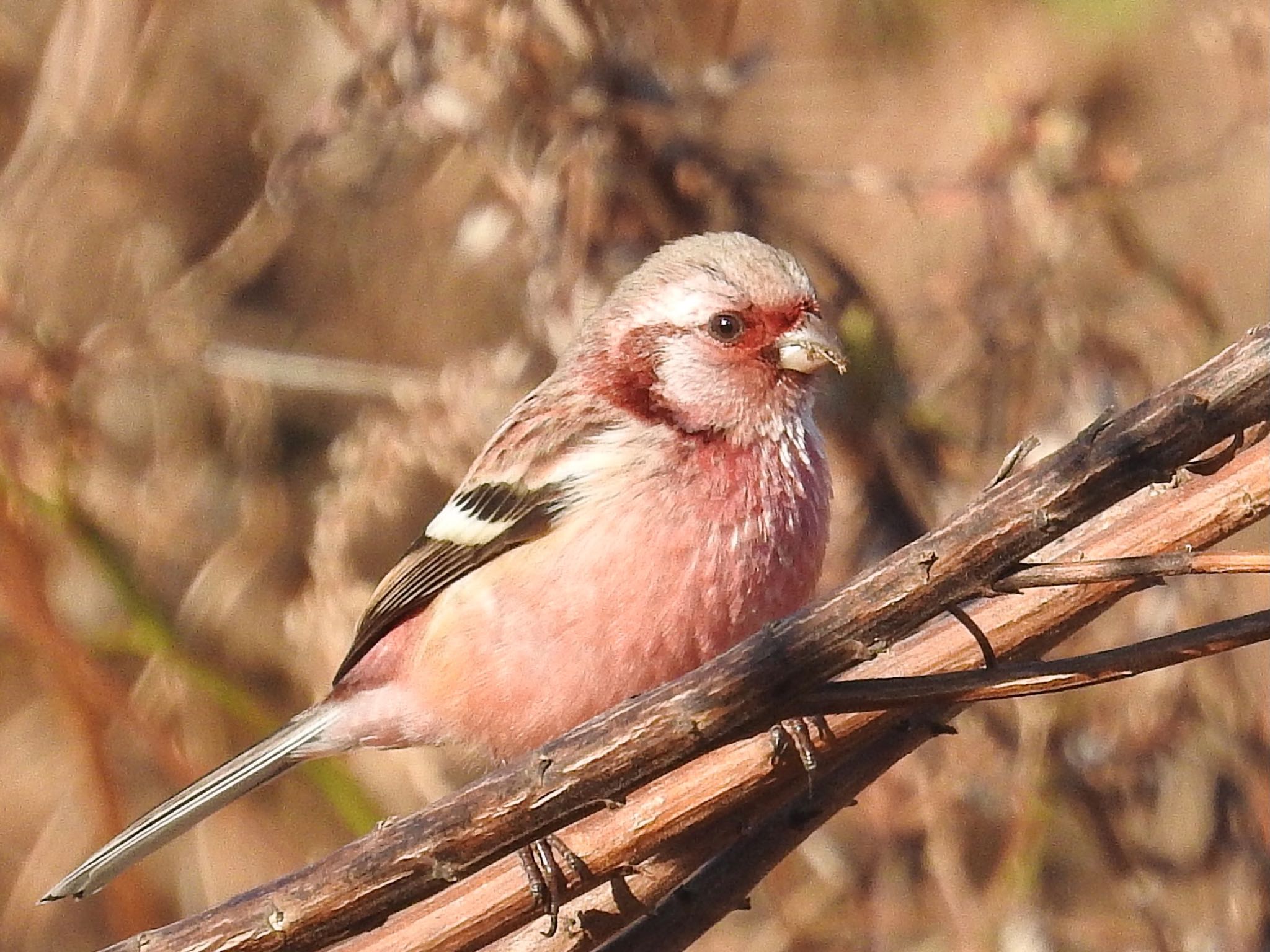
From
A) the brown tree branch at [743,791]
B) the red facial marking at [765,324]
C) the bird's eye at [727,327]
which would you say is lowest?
the brown tree branch at [743,791]

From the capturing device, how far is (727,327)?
3896 mm

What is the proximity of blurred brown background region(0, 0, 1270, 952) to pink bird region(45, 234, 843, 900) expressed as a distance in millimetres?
732

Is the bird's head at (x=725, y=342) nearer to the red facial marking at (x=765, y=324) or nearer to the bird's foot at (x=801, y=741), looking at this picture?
the red facial marking at (x=765, y=324)

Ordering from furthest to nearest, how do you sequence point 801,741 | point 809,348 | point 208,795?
point 208,795
point 809,348
point 801,741

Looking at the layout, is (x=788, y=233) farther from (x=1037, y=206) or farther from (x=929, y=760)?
(x=929, y=760)

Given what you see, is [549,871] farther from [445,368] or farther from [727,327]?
[445,368]

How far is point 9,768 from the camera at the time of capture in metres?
6.59

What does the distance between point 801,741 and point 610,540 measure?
117 cm

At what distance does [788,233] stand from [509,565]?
1.92 meters

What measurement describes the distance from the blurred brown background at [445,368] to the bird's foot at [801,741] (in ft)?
7.39

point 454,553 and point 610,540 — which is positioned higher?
point 454,553

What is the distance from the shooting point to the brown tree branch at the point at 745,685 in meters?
1.95

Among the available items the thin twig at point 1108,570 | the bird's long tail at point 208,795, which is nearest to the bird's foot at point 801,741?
the thin twig at point 1108,570

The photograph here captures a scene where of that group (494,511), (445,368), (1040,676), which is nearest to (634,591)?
(494,511)
